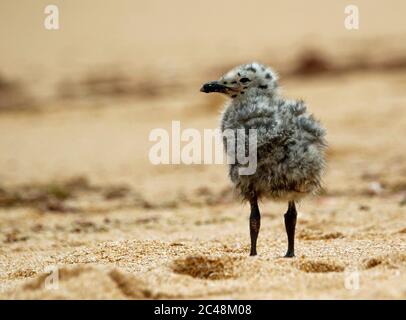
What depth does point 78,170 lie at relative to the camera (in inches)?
573

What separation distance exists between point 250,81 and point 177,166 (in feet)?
26.1

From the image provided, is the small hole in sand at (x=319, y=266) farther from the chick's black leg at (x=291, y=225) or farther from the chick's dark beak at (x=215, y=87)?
the chick's dark beak at (x=215, y=87)

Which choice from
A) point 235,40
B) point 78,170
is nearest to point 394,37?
point 235,40

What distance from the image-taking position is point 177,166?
1455 centimetres

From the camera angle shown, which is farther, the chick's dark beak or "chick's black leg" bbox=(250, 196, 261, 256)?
the chick's dark beak

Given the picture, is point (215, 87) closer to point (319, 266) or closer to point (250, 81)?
point (250, 81)

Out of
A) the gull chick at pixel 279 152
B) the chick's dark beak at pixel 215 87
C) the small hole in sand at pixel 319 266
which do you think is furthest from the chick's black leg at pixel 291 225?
the chick's dark beak at pixel 215 87

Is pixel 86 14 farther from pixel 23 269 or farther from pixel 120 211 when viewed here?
pixel 23 269

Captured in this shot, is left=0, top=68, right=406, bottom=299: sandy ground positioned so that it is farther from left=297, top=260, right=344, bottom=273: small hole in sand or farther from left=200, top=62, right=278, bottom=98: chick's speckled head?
left=200, top=62, right=278, bottom=98: chick's speckled head

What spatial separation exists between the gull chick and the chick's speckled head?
79mm

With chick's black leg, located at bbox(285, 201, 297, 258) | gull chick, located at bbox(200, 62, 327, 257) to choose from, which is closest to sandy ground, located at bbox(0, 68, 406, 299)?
chick's black leg, located at bbox(285, 201, 297, 258)

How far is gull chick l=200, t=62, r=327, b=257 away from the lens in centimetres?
611

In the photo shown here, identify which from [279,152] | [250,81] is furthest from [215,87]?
[279,152]
